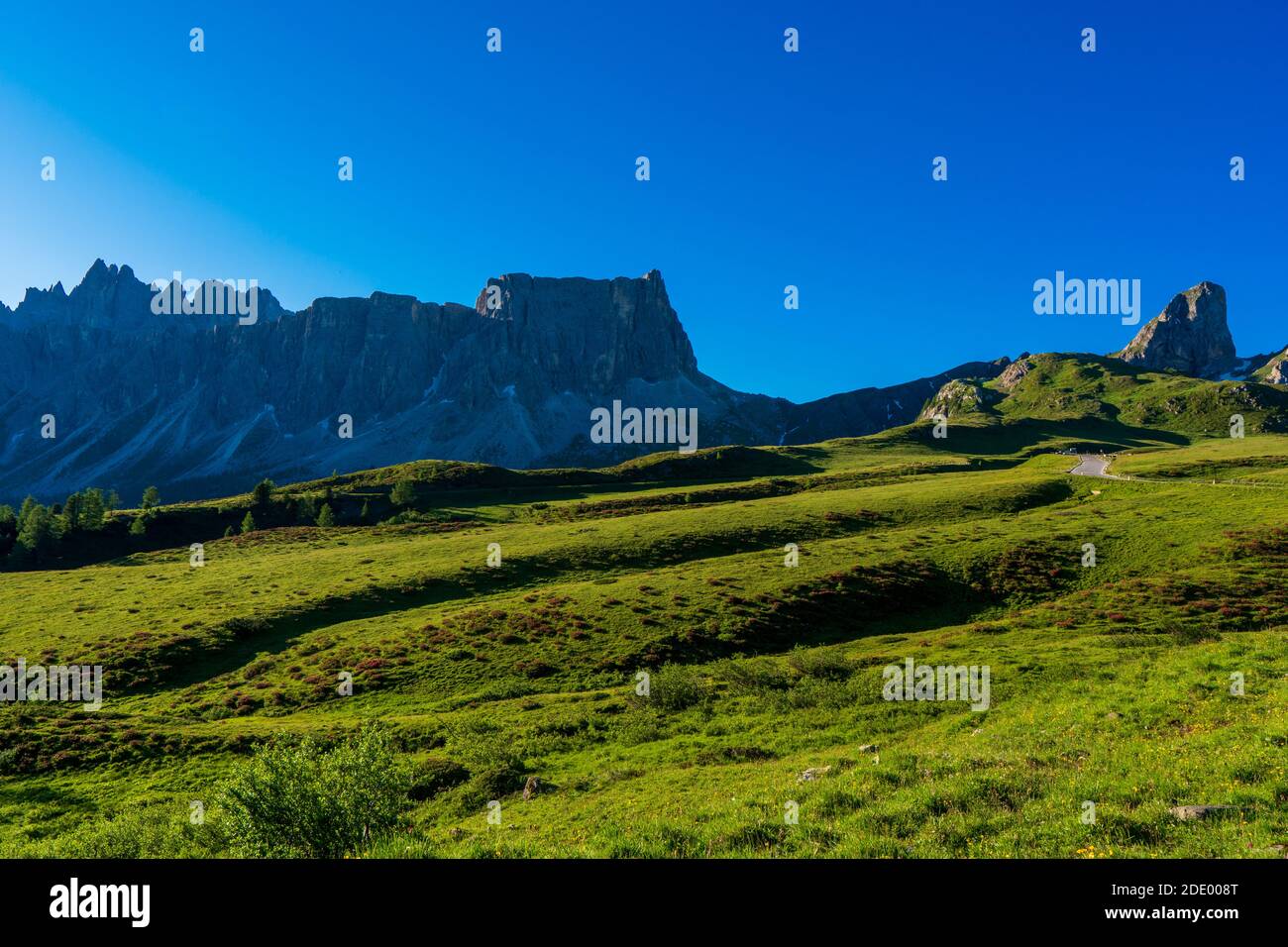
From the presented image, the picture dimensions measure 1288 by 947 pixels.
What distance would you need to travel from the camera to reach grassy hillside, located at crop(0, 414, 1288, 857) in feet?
45.1

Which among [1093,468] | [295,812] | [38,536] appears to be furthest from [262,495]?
[1093,468]

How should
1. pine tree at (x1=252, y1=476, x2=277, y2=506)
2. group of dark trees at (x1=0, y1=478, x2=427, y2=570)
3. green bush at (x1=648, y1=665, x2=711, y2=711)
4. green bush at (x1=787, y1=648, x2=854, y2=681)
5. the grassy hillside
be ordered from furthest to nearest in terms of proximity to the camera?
pine tree at (x1=252, y1=476, x2=277, y2=506) < group of dark trees at (x1=0, y1=478, x2=427, y2=570) < green bush at (x1=787, y1=648, x2=854, y2=681) < green bush at (x1=648, y1=665, x2=711, y2=711) < the grassy hillside

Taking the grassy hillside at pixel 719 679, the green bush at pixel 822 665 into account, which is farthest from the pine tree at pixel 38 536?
the green bush at pixel 822 665

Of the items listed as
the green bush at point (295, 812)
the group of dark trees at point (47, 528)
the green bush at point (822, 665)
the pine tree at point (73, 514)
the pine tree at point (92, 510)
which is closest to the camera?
the green bush at point (295, 812)

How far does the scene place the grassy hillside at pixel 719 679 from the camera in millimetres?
13758

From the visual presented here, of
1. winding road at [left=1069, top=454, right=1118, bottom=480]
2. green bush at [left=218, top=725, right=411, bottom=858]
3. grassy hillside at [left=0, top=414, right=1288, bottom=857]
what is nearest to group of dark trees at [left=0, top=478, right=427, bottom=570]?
grassy hillside at [left=0, top=414, right=1288, bottom=857]

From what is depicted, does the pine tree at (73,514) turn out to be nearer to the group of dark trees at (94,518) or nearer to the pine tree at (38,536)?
the group of dark trees at (94,518)

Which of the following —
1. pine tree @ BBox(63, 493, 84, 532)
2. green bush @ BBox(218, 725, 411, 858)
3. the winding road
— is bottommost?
green bush @ BBox(218, 725, 411, 858)

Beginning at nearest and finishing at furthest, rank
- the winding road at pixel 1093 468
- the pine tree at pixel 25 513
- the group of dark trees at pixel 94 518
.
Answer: the group of dark trees at pixel 94 518 → the pine tree at pixel 25 513 → the winding road at pixel 1093 468

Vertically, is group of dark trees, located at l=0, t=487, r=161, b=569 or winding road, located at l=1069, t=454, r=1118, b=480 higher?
winding road, located at l=1069, t=454, r=1118, b=480

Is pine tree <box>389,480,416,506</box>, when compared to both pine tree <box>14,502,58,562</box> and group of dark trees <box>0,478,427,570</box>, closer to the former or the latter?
group of dark trees <box>0,478,427,570</box>

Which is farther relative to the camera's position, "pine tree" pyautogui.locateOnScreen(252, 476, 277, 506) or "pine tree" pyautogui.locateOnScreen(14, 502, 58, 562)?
"pine tree" pyautogui.locateOnScreen(252, 476, 277, 506)

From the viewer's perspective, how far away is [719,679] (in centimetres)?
3669
